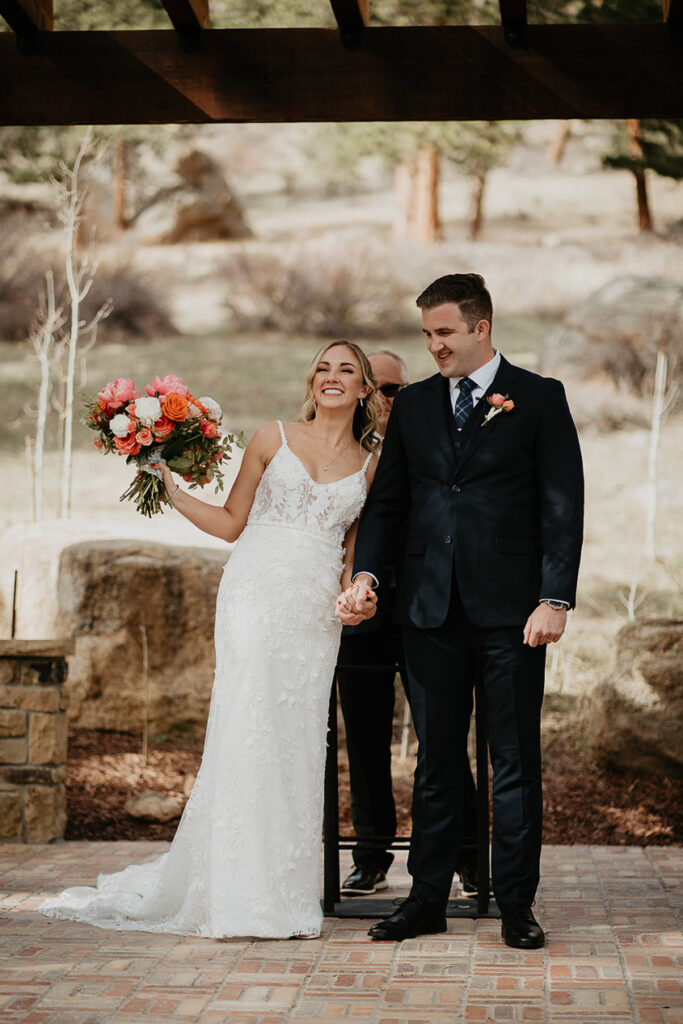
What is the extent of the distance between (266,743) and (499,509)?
1153 millimetres

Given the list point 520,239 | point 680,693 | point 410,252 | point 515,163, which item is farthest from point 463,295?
point 515,163

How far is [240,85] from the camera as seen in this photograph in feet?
16.0

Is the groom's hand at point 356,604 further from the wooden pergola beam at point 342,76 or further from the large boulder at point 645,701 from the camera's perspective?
the large boulder at point 645,701

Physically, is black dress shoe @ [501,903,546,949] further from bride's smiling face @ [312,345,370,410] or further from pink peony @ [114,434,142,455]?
pink peony @ [114,434,142,455]

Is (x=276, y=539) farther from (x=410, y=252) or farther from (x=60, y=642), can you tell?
(x=410, y=252)

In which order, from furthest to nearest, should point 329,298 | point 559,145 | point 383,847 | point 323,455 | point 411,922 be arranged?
point 559,145, point 329,298, point 383,847, point 323,455, point 411,922

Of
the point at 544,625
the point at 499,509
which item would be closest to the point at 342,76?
the point at 499,509

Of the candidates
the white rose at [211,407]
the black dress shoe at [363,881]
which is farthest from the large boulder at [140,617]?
the white rose at [211,407]

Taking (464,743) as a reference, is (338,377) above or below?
above

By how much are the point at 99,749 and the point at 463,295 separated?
3.68 m

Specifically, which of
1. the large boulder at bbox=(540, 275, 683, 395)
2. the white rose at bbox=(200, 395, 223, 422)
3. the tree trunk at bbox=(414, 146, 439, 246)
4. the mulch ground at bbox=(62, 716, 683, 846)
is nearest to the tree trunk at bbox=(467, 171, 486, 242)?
the tree trunk at bbox=(414, 146, 439, 246)

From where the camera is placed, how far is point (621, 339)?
44.8 feet

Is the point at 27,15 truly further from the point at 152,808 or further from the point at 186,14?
the point at 152,808

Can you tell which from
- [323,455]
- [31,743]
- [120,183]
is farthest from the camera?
[120,183]
